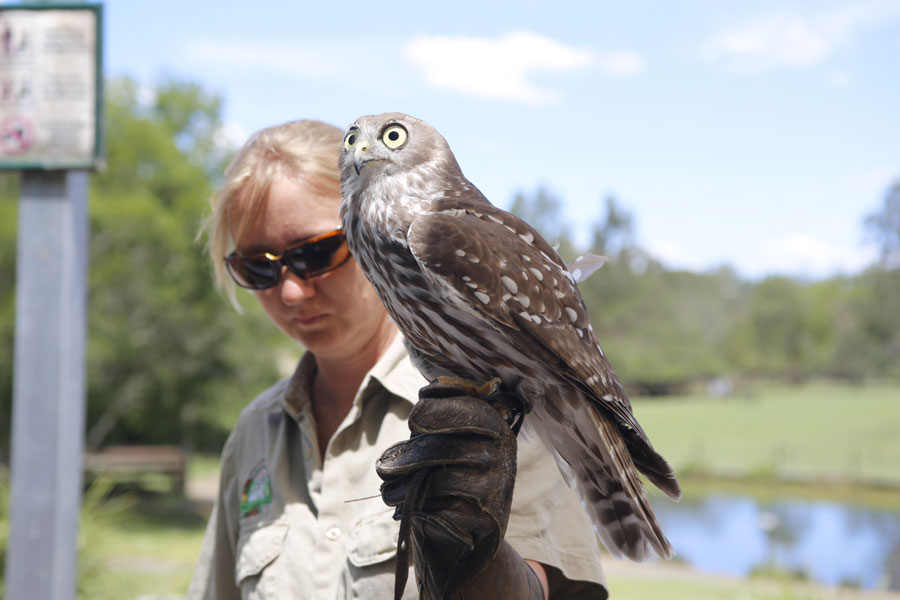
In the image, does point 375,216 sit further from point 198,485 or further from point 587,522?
point 198,485

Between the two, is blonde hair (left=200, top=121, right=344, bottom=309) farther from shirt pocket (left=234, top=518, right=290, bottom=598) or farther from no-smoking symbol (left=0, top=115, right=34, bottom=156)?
no-smoking symbol (left=0, top=115, right=34, bottom=156)

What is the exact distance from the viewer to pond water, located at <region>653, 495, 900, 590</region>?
1491 centimetres

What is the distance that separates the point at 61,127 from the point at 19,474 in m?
1.84

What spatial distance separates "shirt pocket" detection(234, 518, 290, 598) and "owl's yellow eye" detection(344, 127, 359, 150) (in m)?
1.02

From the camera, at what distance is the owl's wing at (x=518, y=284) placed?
1665 millimetres

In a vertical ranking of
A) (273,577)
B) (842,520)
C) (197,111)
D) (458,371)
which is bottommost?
(842,520)

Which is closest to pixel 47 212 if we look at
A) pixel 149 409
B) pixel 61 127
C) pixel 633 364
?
pixel 61 127

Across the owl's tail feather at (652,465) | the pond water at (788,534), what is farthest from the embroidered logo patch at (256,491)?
the pond water at (788,534)

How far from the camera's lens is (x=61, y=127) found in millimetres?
4328

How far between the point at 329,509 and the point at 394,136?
967mm

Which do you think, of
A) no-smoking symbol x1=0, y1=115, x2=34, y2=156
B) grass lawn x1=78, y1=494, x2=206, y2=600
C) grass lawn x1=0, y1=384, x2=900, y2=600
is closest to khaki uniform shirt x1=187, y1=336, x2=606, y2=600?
no-smoking symbol x1=0, y1=115, x2=34, y2=156

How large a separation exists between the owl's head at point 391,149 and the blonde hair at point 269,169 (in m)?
0.27

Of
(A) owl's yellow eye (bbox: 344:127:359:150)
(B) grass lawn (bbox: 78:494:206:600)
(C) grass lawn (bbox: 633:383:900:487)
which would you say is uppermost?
(A) owl's yellow eye (bbox: 344:127:359:150)

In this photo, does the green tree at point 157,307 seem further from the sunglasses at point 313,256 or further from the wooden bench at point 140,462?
the sunglasses at point 313,256
